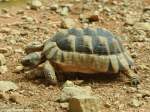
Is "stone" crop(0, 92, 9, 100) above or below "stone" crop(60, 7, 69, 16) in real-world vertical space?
below

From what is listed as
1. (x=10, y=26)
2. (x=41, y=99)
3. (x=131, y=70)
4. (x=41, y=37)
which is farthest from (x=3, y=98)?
(x=10, y=26)

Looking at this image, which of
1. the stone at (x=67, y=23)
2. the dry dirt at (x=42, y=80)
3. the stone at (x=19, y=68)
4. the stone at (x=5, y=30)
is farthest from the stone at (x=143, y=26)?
the stone at (x=19, y=68)

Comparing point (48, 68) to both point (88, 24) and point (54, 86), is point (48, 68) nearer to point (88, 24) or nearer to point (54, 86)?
point (54, 86)

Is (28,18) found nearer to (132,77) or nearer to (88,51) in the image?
(88,51)

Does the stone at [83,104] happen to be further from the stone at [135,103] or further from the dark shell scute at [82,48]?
the dark shell scute at [82,48]

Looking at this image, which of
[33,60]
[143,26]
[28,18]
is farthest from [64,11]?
[33,60]

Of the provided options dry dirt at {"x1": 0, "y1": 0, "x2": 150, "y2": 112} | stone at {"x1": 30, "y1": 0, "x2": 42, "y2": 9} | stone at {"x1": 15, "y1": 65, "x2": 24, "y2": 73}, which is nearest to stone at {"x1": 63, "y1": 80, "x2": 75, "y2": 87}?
dry dirt at {"x1": 0, "y1": 0, "x2": 150, "y2": 112}

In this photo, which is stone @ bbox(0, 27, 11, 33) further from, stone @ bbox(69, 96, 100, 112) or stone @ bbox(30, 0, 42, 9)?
stone @ bbox(69, 96, 100, 112)
